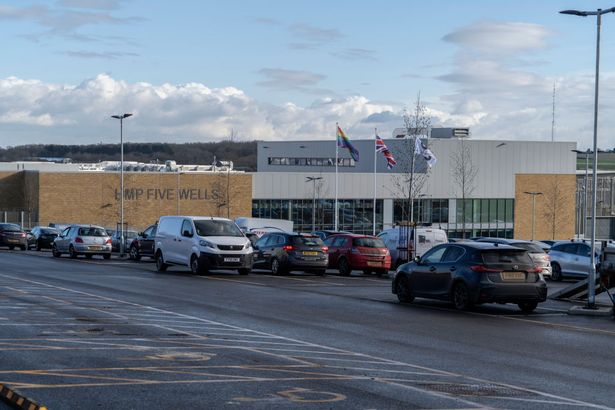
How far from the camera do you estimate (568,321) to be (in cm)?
2000

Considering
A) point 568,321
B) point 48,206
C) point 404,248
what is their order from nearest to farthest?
point 568,321
point 404,248
point 48,206

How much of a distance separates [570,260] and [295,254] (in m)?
10.4

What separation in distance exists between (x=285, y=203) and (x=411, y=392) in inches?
3034

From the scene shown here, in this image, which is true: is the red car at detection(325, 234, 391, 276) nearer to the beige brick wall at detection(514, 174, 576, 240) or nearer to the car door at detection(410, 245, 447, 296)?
the car door at detection(410, 245, 447, 296)

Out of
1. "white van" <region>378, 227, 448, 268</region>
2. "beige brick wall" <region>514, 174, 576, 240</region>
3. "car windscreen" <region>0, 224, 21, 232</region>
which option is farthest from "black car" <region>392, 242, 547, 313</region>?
"beige brick wall" <region>514, 174, 576, 240</region>

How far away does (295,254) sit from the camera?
113 feet

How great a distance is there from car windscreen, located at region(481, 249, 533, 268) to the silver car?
2696 centimetres

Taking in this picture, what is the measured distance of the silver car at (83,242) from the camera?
4478cm

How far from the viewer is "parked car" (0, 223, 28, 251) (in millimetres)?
56156

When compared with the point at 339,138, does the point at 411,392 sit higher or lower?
lower

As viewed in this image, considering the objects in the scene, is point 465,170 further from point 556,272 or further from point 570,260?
point 570,260

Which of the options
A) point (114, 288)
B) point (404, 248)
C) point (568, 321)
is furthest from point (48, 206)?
point (568, 321)

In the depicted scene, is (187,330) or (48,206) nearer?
(187,330)

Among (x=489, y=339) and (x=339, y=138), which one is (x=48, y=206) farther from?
(x=489, y=339)
